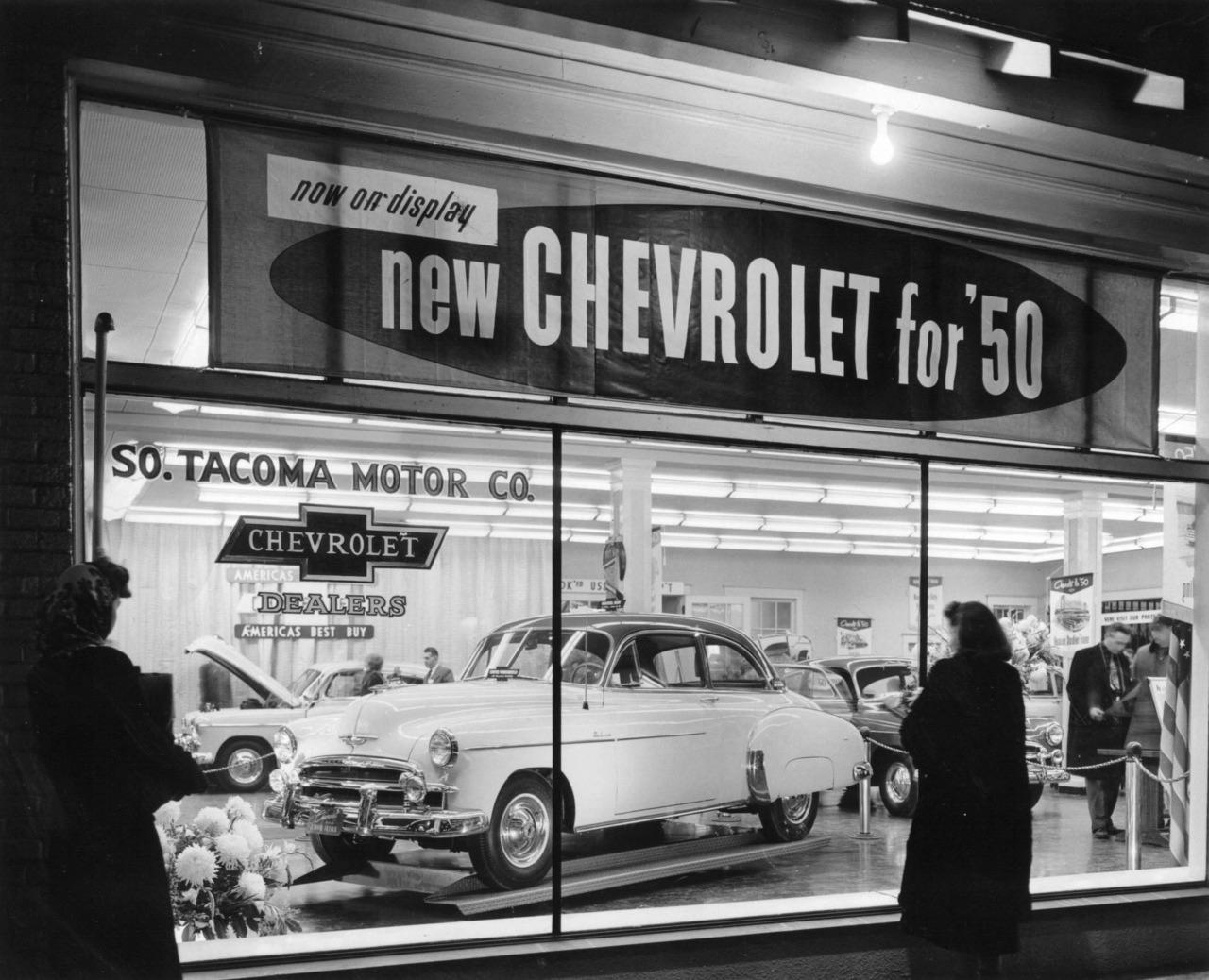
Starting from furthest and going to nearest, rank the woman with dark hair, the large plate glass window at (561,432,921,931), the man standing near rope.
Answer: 1. the man standing near rope
2. the large plate glass window at (561,432,921,931)
3. the woman with dark hair

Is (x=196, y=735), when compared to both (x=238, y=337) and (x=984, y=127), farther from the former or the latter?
(x=984, y=127)

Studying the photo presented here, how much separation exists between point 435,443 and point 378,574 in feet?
2.34

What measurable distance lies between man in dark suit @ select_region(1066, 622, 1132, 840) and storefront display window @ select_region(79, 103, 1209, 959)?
0.11 m

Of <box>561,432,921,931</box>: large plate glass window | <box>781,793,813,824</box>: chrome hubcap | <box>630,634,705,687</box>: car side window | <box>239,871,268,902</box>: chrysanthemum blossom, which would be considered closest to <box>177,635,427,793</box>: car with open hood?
<box>239,871,268,902</box>: chrysanthemum blossom

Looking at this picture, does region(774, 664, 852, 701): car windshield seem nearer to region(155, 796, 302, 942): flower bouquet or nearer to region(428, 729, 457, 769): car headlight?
region(428, 729, 457, 769): car headlight

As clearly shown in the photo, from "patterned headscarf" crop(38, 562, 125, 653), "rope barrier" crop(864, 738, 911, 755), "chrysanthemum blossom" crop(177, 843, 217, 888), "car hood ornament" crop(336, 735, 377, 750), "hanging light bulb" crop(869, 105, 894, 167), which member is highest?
"hanging light bulb" crop(869, 105, 894, 167)

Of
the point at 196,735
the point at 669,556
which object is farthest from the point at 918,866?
the point at 196,735

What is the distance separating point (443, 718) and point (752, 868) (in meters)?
1.93

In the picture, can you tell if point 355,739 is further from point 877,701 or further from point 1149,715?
point 1149,715

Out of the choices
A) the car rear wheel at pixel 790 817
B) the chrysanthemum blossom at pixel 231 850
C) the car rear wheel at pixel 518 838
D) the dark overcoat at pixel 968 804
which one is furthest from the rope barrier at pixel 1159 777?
the chrysanthemum blossom at pixel 231 850

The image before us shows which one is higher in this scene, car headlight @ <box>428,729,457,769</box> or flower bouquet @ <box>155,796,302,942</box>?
car headlight @ <box>428,729,457,769</box>

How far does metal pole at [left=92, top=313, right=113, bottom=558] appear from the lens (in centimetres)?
512

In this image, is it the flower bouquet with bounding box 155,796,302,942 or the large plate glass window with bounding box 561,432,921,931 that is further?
the large plate glass window with bounding box 561,432,921,931

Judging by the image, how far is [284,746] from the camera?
619 centimetres
